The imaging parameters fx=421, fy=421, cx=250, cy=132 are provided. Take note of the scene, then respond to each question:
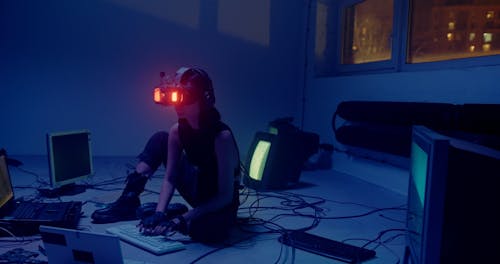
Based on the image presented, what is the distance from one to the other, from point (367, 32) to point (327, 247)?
3.13 m

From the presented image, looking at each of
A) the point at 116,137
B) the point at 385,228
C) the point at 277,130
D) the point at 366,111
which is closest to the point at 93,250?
the point at 385,228

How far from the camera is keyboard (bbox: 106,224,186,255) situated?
2.05 metres

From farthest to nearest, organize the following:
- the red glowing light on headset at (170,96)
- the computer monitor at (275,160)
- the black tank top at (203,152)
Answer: the computer monitor at (275,160)
the black tank top at (203,152)
the red glowing light on headset at (170,96)

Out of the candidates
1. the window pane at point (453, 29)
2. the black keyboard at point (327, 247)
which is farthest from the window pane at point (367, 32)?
the black keyboard at point (327, 247)

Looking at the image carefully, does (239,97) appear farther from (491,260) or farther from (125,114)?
(491,260)

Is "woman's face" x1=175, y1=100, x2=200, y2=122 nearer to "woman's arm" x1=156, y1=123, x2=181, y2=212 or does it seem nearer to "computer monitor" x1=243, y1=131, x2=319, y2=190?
"woman's arm" x1=156, y1=123, x2=181, y2=212

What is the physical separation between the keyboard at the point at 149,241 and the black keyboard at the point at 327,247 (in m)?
0.59

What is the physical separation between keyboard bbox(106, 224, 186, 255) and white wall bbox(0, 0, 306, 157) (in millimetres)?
2931

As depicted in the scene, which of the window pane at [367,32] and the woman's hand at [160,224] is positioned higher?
the window pane at [367,32]

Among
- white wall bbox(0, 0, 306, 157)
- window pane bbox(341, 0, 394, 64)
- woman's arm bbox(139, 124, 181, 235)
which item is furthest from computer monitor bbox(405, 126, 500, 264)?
white wall bbox(0, 0, 306, 157)

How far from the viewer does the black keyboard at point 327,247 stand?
2.08m

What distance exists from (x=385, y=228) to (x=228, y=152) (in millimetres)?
1136

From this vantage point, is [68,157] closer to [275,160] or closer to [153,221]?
[153,221]

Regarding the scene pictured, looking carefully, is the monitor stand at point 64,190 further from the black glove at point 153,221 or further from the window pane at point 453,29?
the window pane at point 453,29
